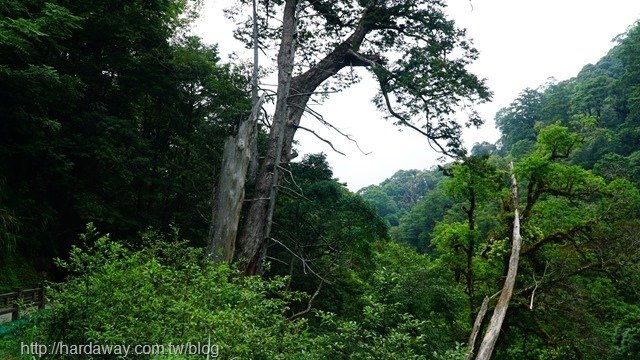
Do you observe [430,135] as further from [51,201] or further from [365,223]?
[51,201]

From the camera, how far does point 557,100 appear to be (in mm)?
56656

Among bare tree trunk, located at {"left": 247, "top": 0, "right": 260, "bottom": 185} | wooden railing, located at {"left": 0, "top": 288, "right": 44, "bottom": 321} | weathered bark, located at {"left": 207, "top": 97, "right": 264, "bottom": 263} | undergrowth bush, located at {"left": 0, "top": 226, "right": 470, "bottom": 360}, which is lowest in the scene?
wooden railing, located at {"left": 0, "top": 288, "right": 44, "bottom": 321}

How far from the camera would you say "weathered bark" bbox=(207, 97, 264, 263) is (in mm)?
8398

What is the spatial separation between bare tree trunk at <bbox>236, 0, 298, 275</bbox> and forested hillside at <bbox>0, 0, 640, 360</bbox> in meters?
0.04

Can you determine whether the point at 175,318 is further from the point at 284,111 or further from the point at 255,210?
the point at 284,111

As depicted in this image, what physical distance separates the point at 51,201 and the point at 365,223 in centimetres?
938

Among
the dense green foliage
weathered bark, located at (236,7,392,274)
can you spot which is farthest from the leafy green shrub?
the dense green foliage

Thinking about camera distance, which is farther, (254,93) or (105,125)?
(105,125)

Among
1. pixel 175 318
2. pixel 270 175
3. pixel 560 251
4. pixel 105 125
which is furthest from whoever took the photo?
pixel 560 251

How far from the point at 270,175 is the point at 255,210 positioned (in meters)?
0.86

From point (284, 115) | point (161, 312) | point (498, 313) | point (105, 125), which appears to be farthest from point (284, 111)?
point (498, 313)

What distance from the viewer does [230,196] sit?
859cm

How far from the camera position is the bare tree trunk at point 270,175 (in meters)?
9.16

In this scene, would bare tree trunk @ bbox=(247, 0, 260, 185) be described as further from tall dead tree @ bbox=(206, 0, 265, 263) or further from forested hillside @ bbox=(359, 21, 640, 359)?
forested hillside @ bbox=(359, 21, 640, 359)
